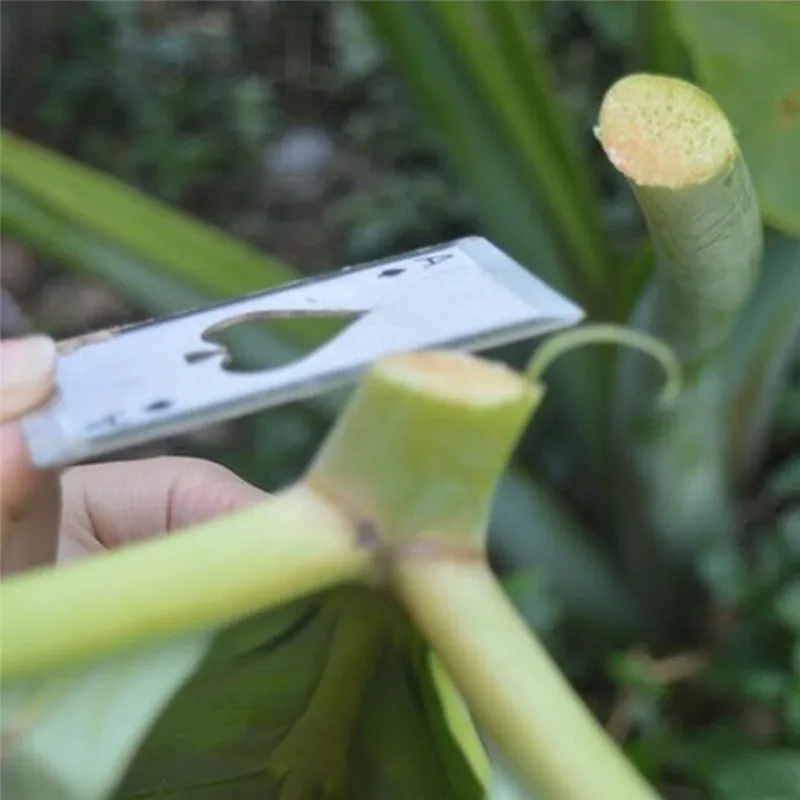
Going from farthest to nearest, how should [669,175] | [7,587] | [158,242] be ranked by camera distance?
[158,242] → [669,175] → [7,587]

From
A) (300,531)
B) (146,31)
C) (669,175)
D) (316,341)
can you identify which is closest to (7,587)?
(300,531)

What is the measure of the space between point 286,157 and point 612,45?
308 millimetres

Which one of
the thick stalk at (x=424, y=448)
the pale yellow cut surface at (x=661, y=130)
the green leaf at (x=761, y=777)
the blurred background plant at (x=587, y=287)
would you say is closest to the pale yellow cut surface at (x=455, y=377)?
the thick stalk at (x=424, y=448)

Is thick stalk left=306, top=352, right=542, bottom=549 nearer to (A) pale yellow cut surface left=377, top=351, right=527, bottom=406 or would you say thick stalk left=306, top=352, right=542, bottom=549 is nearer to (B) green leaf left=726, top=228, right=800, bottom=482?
(A) pale yellow cut surface left=377, top=351, right=527, bottom=406

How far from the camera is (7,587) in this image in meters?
0.21

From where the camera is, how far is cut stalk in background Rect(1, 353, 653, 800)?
21 cm

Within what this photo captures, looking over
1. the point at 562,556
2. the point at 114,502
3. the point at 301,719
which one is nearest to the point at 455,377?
the point at 301,719

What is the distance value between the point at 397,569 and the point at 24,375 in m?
0.09

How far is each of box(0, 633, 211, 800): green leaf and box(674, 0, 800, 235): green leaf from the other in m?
0.32

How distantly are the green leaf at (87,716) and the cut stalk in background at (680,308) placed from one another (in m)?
0.20

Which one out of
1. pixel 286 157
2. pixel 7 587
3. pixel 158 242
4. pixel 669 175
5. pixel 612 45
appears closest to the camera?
pixel 7 587

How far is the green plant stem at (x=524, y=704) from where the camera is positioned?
0.21m

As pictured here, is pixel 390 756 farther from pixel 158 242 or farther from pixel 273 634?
pixel 158 242

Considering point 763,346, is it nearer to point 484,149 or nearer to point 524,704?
point 484,149
